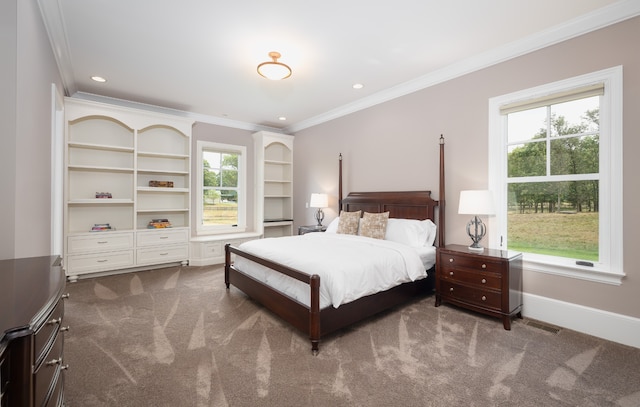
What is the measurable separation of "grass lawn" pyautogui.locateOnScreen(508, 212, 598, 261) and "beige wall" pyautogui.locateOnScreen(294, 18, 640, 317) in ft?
0.91

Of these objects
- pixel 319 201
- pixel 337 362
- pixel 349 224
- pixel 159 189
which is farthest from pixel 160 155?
pixel 337 362

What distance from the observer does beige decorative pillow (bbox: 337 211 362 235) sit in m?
4.23

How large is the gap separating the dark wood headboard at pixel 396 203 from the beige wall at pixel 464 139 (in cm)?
13

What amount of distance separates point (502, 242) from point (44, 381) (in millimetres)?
3707

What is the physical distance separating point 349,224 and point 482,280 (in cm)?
188

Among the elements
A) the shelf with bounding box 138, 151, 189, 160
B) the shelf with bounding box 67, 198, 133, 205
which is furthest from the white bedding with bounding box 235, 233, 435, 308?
the shelf with bounding box 138, 151, 189, 160

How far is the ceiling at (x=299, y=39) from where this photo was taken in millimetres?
2480

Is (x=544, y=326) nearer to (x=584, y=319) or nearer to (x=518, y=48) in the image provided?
(x=584, y=319)

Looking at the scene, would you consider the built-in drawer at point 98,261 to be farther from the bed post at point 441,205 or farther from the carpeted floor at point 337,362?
the bed post at point 441,205

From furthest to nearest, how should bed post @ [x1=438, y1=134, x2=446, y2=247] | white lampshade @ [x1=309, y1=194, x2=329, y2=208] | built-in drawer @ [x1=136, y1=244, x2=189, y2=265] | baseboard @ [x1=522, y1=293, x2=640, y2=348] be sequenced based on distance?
white lampshade @ [x1=309, y1=194, x2=329, y2=208], built-in drawer @ [x1=136, y1=244, x2=189, y2=265], bed post @ [x1=438, y1=134, x2=446, y2=247], baseboard @ [x1=522, y1=293, x2=640, y2=348]

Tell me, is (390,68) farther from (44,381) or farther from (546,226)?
(44,381)

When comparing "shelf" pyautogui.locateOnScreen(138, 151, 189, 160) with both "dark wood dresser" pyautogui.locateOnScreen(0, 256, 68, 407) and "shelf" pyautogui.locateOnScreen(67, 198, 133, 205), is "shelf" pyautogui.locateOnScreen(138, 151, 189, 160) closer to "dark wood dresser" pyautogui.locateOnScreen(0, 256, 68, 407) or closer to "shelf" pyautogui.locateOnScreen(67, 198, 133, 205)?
"shelf" pyautogui.locateOnScreen(67, 198, 133, 205)

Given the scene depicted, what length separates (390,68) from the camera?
3582 mm

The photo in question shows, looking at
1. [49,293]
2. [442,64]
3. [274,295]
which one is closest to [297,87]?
[442,64]
